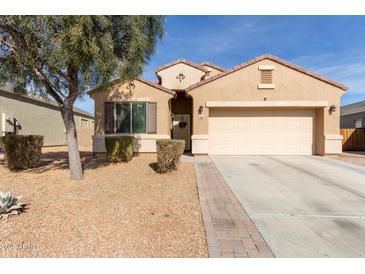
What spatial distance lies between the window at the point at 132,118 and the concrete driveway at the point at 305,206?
515 centimetres

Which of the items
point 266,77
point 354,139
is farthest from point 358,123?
point 266,77

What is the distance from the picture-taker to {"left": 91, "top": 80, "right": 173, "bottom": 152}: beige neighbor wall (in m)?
11.1

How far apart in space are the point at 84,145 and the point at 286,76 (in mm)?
16664

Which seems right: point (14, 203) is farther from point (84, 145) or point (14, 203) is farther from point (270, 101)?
point (84, 145)

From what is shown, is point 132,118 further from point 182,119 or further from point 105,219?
point 105,219

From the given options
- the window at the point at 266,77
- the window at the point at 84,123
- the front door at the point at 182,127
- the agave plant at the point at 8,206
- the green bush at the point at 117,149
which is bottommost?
the agave plant at the point at 8,206

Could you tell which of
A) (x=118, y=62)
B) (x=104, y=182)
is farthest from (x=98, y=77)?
(x=104, y=182)

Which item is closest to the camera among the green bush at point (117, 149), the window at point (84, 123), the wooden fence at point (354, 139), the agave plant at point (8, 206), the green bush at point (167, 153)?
the agave plant at point (8, 206)

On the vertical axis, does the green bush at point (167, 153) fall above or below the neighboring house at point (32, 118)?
below

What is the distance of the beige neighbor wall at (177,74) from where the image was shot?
1466cm

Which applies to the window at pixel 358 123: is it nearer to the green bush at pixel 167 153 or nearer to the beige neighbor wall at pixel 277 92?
the beige neighbor wall at pixel 277 92

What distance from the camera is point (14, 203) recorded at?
3775mm

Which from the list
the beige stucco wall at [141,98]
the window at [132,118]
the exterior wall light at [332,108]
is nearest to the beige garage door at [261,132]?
the exterior wall light at [332,108]

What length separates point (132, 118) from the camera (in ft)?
36.4
